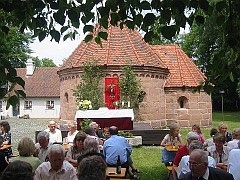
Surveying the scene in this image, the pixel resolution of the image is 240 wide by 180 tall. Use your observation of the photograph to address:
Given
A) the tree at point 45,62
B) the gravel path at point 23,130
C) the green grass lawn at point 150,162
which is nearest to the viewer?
the green grass lawn at point 150,162

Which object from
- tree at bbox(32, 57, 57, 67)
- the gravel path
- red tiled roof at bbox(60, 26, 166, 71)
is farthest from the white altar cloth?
tree at bbox(32, 57, 57, 67)

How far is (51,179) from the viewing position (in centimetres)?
520

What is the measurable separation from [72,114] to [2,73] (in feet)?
70.9

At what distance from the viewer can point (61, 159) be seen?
17.0 feet

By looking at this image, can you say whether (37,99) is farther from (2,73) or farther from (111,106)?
(2,73)

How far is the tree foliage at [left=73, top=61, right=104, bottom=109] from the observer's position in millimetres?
22234

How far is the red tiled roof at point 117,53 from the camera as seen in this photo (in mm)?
23642

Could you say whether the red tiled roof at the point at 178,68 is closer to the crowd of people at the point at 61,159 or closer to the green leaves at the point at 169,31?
the crowd of people at the point at 61,159

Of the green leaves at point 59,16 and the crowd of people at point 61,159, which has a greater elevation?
the green leaves at point 59,16

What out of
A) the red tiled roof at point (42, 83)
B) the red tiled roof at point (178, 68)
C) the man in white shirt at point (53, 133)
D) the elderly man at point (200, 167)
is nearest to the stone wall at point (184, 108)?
the red tiled roof at point (178, 68)

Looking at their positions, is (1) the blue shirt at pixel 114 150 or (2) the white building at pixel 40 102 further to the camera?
(2) the white building at pixel 40 102

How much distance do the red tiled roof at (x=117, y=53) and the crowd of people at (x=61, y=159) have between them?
13192mm

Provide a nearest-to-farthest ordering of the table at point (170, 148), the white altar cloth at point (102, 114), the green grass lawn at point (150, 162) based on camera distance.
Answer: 1. the table at point (170, 148)
2. the green grass lawn at point (150, 162)
3. the white altar cloth at point (102, 114)

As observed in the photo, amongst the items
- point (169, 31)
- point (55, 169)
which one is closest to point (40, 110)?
point (55, 169)
